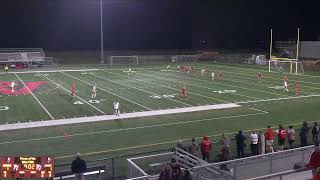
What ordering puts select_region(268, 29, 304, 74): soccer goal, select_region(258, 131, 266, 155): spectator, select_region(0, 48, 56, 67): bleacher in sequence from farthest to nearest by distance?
select_region(0, 48, 56, 67): bleacher → select_region(268, 29, 304, 74): soccer goal → select_region(258, 131, 266, 155): spectator

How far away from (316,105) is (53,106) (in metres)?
15.1

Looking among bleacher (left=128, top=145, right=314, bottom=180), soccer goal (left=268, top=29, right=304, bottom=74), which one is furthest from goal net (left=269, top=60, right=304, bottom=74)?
bleacher (left=128, top=145, right=314, bottom=180)

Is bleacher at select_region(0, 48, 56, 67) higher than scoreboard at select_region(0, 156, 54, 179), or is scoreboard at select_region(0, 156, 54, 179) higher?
bleacher at select_region(0, 48, 56, 67)

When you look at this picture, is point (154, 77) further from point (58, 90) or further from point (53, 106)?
point (53, 106)

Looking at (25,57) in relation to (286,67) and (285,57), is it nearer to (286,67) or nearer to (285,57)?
(286,67)

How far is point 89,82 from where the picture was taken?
3747 centimetres

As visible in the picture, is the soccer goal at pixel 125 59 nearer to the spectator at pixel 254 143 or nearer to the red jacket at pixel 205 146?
the spectator at pixel 254 143

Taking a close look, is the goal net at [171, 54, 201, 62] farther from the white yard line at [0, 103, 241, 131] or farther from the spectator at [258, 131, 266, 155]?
the spectator at [258, 131, 266, 155]

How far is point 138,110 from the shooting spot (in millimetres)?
24125

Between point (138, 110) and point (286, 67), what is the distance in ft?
103

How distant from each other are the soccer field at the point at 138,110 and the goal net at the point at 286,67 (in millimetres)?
5696

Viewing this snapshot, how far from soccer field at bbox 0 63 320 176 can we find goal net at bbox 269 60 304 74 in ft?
18.7

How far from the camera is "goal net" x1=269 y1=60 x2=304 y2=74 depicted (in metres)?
45.9

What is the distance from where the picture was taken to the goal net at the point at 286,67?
45862 millimetres
